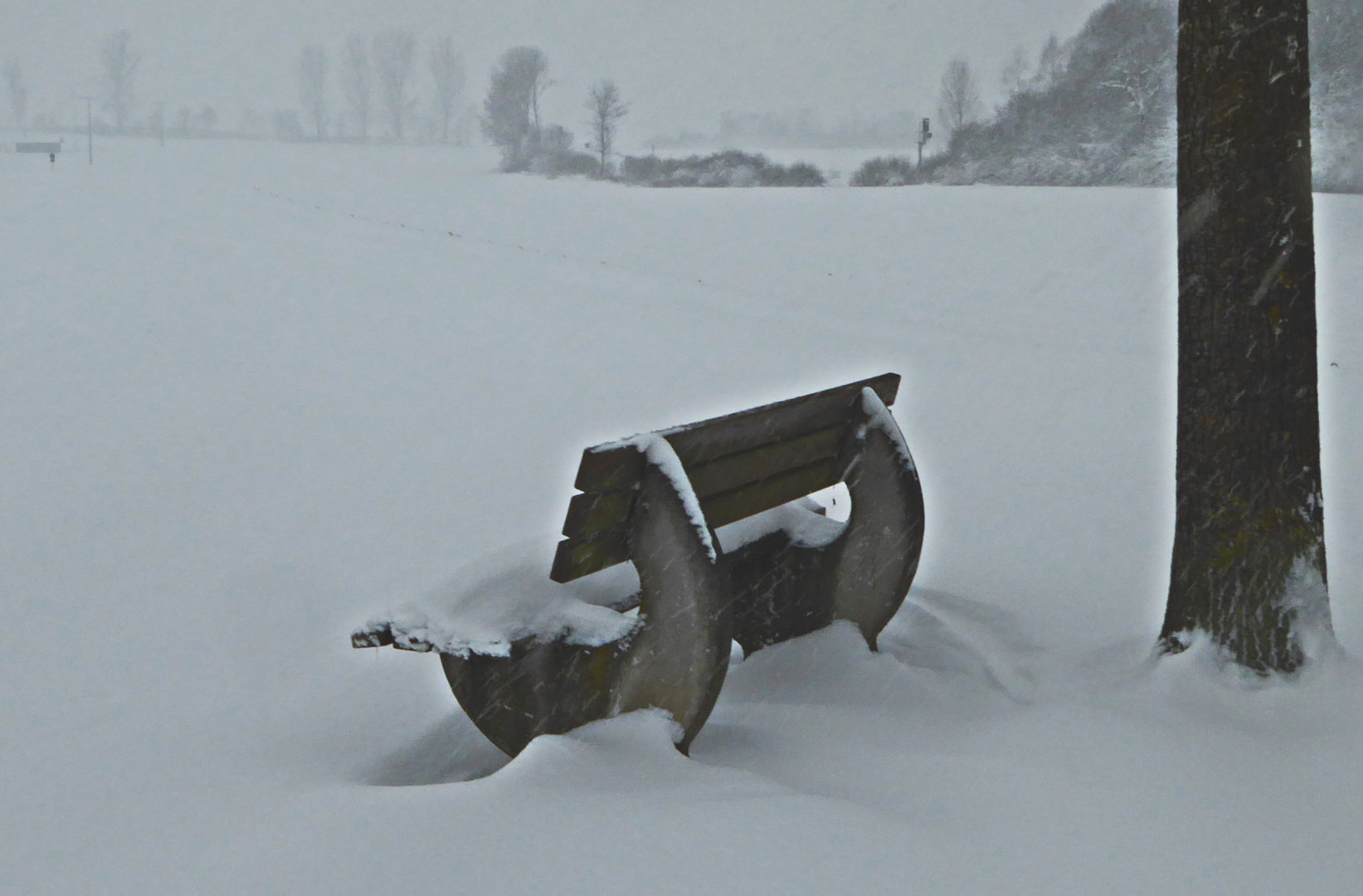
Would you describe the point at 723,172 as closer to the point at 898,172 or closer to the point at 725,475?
the point at 898,172

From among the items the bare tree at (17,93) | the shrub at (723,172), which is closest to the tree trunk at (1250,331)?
the shrub at (723,172)

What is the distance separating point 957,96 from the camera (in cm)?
4906

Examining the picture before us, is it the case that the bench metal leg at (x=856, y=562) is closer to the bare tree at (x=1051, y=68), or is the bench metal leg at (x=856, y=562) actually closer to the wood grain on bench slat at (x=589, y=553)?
the wood grain on bench slat at (x=589, y=553)

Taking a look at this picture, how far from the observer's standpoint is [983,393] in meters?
8.86

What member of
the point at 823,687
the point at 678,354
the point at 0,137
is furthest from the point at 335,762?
the point at 0,137

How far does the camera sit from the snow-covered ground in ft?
8.86

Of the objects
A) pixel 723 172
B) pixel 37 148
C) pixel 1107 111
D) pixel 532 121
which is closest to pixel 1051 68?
pixel 1107 111

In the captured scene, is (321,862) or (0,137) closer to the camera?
(321,862)

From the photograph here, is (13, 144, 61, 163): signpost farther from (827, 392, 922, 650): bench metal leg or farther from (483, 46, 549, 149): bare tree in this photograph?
(827, 392, 922, 650): bench metal leg

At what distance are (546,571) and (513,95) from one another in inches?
2078

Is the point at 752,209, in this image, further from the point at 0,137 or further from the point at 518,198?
the point at 0,137

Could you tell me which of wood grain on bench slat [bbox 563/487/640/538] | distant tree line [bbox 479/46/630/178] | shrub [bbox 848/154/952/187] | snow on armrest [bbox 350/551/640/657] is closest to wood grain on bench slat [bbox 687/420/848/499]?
wood grain on bench slat [bbox 563/487/640/538]

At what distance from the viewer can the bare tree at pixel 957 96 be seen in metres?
50.0

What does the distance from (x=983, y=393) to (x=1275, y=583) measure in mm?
5461
